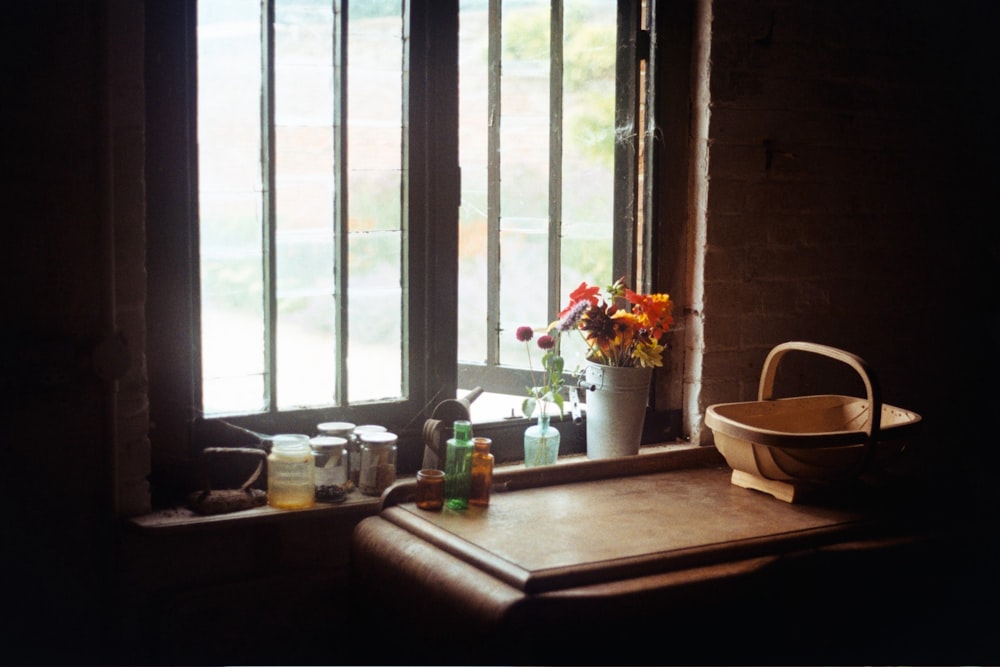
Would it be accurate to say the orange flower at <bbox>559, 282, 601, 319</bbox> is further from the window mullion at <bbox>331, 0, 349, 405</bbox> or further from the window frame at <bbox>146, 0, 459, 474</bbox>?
the window mullion at <bbox>331, 0, 349, 405</bbox>

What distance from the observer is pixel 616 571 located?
1901mm

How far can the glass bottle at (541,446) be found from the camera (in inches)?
101

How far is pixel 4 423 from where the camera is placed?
6.39ft

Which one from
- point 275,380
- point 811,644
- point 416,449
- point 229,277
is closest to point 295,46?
point 229,277

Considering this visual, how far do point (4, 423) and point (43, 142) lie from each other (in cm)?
Answer: 52

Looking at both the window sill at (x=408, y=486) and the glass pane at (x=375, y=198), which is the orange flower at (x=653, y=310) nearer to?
the window sill at (x=408, y=486)

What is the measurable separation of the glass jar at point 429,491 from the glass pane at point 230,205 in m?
0.43

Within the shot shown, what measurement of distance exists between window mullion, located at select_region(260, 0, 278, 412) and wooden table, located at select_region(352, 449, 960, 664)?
0.40 m

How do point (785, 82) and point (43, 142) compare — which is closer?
point (43, 142)

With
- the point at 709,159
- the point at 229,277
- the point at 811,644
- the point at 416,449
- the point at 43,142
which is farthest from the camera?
the point at 709,159

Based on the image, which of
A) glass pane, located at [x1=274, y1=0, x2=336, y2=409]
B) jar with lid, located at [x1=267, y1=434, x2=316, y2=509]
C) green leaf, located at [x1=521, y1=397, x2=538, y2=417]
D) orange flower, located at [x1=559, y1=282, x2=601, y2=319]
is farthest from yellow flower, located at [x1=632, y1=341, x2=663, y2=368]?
jar with lid, located at [x1=267, y1=434, x2=316, y2=509]

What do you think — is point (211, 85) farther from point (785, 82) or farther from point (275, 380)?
point (785, 82)

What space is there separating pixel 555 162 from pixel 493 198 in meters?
0.20

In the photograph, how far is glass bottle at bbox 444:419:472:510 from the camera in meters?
2.24
